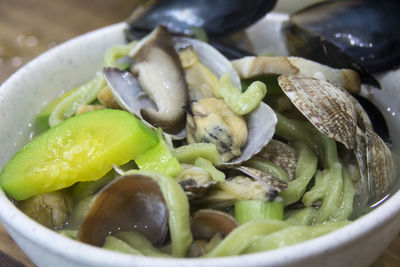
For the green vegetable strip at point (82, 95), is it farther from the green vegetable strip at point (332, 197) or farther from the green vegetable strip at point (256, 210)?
the green vegetable strip at point (332, 197)

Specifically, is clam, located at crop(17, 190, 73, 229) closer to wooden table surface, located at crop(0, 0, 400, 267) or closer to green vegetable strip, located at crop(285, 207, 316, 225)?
green vegetable strip, located at crop(285, 207, 316, 225)

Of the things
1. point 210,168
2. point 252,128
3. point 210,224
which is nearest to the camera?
point 210,224

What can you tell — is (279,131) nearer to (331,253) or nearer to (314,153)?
(314,153)

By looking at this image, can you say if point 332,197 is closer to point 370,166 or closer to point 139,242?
point 370,166

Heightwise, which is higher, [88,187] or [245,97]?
[245,97]

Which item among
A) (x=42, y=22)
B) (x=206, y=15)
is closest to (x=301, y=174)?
(x=206, y=15)

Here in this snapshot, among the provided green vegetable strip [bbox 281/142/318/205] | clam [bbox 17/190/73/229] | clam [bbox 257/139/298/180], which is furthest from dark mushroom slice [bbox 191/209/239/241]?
clam [bbox 17/190/73/229]
